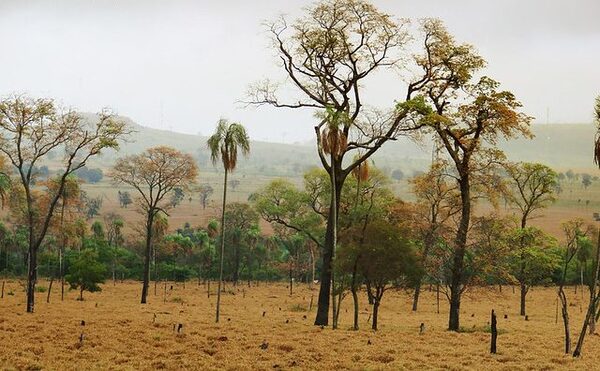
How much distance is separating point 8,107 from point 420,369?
27.3 m

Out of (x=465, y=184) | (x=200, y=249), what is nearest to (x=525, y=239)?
(x=465, y=184)

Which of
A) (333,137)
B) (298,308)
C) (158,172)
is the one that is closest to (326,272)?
(333,137)

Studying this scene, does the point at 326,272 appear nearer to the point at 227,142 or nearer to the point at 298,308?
the point at 227,142

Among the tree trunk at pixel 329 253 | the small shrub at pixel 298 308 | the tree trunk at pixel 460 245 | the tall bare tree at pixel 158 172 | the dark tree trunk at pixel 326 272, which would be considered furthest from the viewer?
the tall bare tree at pixel 158 172

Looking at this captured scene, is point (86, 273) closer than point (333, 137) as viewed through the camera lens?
No

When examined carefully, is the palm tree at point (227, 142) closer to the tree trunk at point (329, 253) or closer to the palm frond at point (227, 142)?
the palm frond at point (227, 142)

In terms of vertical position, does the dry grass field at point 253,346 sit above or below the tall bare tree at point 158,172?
Answer: below

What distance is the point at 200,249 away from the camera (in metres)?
85.8

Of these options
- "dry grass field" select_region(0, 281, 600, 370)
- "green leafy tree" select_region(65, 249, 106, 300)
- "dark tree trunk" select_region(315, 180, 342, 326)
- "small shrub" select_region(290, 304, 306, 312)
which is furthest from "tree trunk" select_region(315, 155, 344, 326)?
"green leafy tree" select_region(65, 249, 106, 300)

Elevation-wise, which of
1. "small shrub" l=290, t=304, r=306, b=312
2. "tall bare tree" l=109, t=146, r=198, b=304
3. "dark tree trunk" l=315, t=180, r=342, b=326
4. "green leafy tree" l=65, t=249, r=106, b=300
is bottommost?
"small shrub" l=290, t=304, r=306, b=312

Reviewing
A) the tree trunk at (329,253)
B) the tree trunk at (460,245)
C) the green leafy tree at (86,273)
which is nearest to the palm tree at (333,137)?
the tree trunk at (329,253)

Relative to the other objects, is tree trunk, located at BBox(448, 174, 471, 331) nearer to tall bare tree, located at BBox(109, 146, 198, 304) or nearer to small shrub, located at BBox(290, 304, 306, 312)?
small shrub, located at BBox(290, 304, 306, 312)

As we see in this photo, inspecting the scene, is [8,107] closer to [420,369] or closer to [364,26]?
[364,26]

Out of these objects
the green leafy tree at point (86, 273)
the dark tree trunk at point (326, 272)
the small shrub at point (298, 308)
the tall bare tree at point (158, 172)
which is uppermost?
the tall bare tree at point (158, 172)
